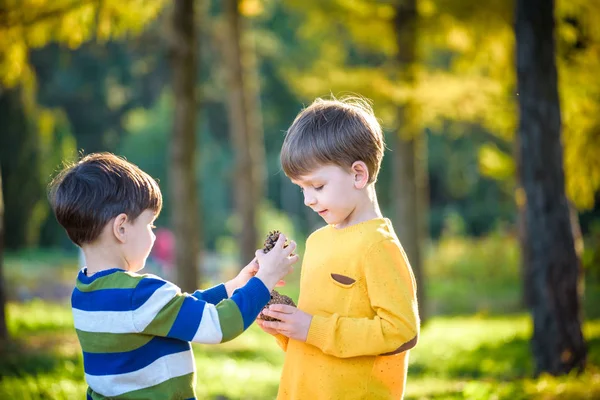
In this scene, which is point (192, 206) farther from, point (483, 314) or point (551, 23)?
point (483, 314)

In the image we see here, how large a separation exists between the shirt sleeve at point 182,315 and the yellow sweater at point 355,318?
0.89 feet

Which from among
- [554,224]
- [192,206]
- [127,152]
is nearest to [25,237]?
[127,152]

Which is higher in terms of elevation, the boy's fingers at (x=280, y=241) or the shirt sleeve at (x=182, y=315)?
the boy's fingers at (x=280, y=241)

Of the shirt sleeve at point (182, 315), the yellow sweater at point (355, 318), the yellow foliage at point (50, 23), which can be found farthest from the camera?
the yellow foliage at point (50, 23)

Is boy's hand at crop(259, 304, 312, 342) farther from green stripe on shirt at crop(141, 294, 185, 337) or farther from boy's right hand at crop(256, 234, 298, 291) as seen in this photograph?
green stripe on shirt at crop(141, 294, 185, 337)

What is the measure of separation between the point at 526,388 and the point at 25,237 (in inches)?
710

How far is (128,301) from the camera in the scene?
85.8 inches

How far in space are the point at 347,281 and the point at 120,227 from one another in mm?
744

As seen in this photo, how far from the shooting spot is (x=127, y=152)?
31.5 meters

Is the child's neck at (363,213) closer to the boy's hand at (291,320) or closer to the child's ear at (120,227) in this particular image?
the boy's hand at (291,320)

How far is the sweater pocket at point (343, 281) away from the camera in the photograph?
2359 millimetres

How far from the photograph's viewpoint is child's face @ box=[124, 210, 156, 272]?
229 centimetres

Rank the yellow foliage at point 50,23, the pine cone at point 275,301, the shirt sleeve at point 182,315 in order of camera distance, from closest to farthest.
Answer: the shirt sleeve at point 182,315 < the pine cone at point 275,301 < the yellow foliage at point 50,23

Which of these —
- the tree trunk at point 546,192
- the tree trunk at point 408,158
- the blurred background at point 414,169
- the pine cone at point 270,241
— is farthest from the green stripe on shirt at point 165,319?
the tree trunk at point 408,158
